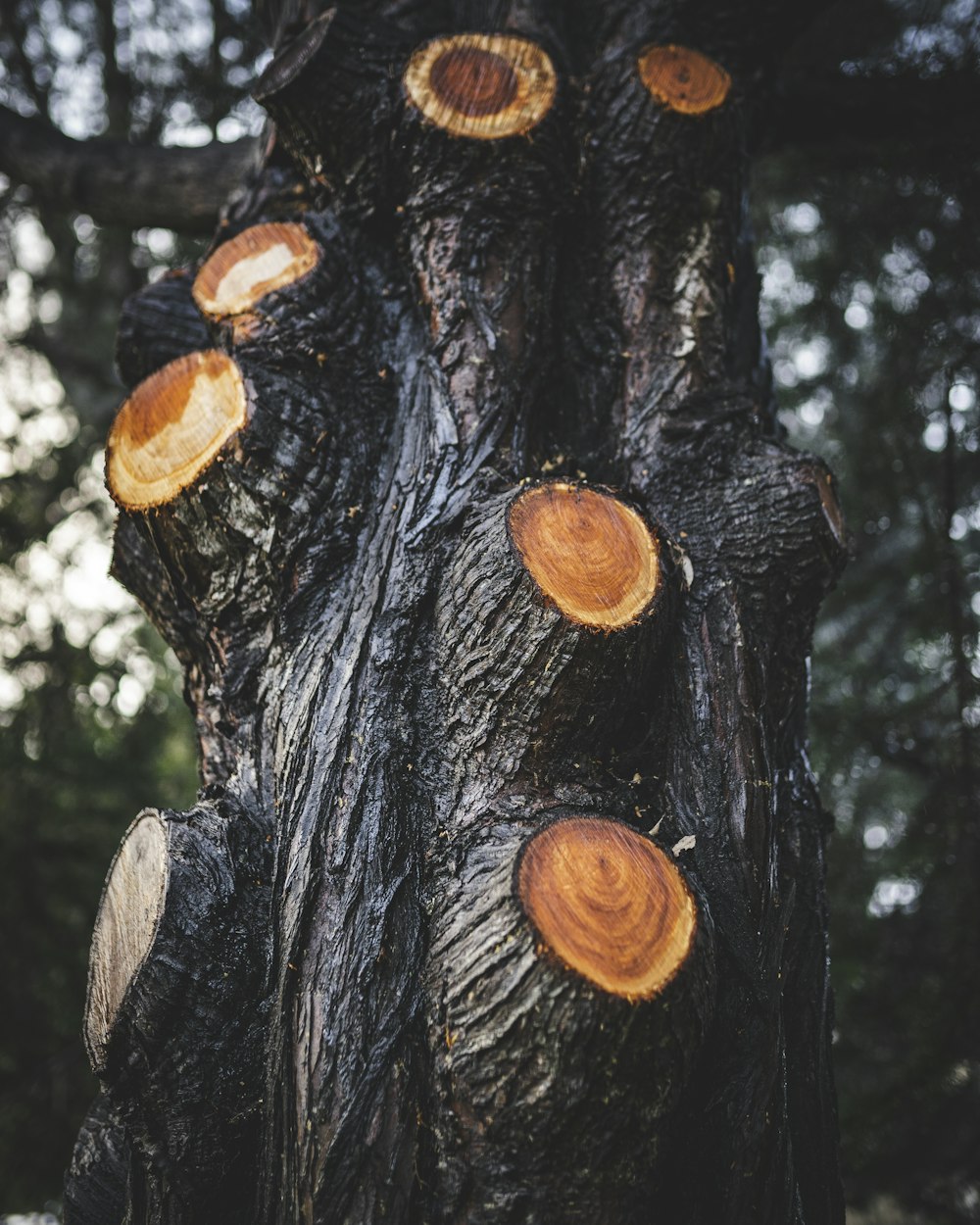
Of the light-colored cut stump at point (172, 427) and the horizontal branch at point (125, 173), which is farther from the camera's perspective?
the horizontal branch at point (125, 173)

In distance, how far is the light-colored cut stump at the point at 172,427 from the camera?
1612 millimetres

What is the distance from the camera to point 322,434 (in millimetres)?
1705

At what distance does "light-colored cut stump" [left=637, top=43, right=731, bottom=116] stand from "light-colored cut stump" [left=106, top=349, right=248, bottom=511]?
4.10ft

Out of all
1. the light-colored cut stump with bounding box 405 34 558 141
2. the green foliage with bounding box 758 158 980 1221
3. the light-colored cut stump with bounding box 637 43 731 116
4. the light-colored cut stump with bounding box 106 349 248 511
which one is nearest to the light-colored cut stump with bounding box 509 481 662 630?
the light-colored cut stump with bounding box 106 349 248 511

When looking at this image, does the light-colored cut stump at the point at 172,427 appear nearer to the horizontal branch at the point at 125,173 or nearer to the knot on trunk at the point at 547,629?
the knot on trunk at the point at 547,629

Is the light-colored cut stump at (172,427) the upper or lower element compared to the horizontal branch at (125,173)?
lower

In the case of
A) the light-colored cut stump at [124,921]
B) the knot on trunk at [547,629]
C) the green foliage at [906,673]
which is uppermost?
the knot on trunk at [547,629]

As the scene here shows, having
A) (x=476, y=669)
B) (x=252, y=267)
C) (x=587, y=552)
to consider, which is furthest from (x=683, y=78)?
(x=476, y=669)

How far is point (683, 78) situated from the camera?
2.02 metres

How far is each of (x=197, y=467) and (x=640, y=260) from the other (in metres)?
1.17

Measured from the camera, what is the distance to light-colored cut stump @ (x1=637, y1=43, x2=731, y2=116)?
6.50 ft

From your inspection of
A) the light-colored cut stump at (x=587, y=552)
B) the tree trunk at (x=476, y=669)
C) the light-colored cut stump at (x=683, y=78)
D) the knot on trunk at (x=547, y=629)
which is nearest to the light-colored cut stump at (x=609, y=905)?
the tree trunk at (x=476, y=669)

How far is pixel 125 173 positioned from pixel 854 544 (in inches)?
118

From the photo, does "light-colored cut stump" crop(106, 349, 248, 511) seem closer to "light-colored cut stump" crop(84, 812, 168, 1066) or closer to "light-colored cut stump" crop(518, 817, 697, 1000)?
"light-colored cut stump" crop(84, 812, 168, 1066)
